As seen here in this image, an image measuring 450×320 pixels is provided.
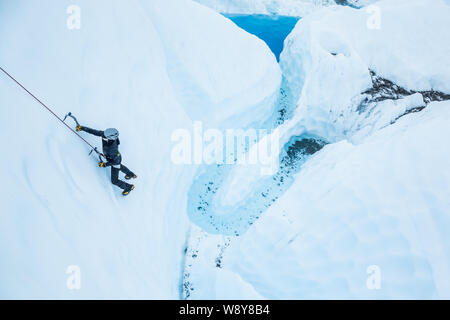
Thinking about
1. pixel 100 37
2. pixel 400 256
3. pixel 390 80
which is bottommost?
pixel 400 256

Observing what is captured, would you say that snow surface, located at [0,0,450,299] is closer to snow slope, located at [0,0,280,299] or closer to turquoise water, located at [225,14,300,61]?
snow slope, located at [0,0,280,299]

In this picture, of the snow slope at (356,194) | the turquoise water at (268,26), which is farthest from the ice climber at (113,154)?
the turquoise water at (268,26)

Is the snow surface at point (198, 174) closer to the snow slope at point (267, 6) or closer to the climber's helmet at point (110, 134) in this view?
the climber's helmet at point (110, 134)

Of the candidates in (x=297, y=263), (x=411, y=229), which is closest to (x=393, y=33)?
(x=411, y=229)

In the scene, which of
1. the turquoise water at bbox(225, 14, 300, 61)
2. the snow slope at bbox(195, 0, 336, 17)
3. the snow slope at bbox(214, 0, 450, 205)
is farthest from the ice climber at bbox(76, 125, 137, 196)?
the snow slope at bbox(195, 0, 336, 17)

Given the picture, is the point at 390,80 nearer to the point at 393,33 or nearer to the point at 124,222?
the point at 393,33

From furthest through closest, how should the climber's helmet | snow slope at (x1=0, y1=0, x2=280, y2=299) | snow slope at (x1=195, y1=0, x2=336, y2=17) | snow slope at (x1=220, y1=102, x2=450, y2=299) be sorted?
snow slope at (x1=195, y1=0, x2=336, y2=17) → the climber's helmet → snow slope at (x1=220, y1=102, x2=450, y2=299) → snow slope at (x1=0, y1=0, x2=280, y2=299)
